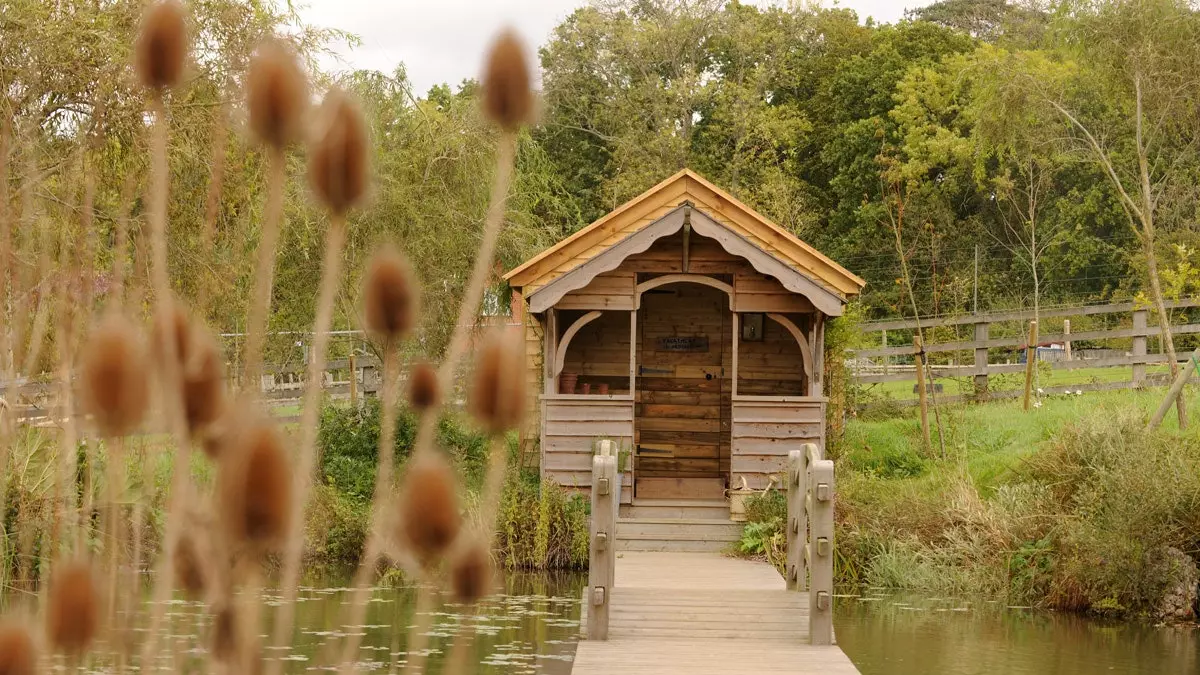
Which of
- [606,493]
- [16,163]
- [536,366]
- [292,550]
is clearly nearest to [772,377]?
[536,366]

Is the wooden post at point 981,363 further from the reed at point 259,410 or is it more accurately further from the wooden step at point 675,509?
the reed at point 259,410

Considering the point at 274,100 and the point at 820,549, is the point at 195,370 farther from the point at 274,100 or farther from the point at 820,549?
the point at 820,549

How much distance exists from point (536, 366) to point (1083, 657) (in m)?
9.58

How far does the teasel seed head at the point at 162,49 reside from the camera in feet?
Answer: 4.01

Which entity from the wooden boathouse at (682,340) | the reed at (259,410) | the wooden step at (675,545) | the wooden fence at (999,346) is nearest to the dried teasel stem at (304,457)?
the reed at (259,410)

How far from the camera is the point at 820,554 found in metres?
11.0

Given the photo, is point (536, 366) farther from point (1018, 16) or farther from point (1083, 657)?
point (1018, 16)

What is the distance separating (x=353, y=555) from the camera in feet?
62.3

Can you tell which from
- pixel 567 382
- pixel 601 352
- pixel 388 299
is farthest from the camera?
pixel 601 352

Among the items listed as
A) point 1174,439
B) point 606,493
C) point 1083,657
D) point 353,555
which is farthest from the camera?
point 353,555

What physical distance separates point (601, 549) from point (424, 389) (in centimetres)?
989

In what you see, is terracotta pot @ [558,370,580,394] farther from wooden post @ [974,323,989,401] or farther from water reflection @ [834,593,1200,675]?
wooden post @ [974,323,989,401]

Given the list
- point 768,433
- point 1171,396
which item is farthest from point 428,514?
point 1171,396

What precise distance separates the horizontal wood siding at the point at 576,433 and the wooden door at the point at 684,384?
1.70m
